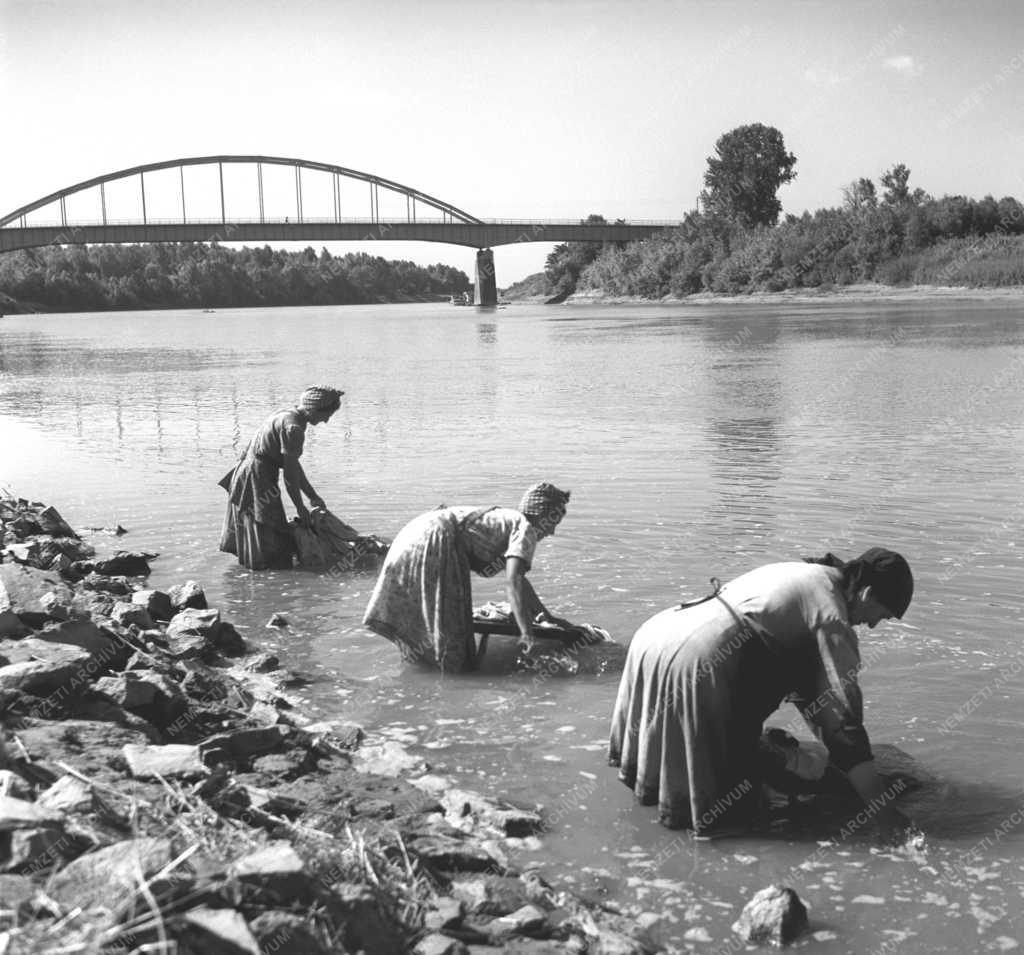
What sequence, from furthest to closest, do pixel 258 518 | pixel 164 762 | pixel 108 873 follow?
pixel 258 518 → pixel 164 762 → pixel 108 873

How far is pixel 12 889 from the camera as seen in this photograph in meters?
3.15

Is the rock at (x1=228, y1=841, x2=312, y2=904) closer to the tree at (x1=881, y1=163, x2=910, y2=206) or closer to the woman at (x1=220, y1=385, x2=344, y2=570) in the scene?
the woman at (x1=220, y1=385, x2=344, y2=570)

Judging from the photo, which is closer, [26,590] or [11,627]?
[11,627]

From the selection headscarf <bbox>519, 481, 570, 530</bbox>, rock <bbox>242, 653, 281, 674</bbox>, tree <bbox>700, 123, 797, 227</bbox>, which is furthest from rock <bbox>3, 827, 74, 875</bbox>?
tree <bbox>700, 123, 797, 227</bbox>

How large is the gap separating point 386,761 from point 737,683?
198cm

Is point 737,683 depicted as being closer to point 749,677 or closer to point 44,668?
point 749,677

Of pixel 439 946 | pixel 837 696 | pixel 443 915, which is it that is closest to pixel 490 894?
pixel 443 915

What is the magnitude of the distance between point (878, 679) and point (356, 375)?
90.1ft

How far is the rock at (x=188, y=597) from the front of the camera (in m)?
8.82

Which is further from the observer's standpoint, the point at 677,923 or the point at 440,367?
the point at 440,367

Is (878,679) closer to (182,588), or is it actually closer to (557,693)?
(557,693)

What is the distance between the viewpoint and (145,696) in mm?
5957

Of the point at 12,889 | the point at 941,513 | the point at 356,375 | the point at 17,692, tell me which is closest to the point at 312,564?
the point at 17,692

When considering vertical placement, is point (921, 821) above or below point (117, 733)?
below
